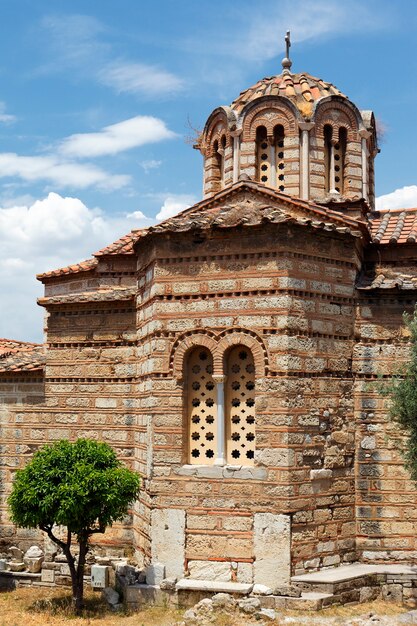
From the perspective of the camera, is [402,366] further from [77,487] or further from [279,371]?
[77,487]

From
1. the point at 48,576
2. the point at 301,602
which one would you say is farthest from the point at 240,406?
the point at 48,576

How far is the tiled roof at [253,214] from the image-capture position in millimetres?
10297

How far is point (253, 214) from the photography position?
34.2 ft

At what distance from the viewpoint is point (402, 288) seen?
1083 centimetres

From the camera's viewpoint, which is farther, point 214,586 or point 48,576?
point 48,576

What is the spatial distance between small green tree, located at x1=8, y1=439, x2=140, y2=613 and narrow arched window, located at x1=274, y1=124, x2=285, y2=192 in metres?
6.27

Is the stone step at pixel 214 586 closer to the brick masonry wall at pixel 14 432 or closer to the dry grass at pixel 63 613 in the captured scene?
the dry grass at pixel 63 613

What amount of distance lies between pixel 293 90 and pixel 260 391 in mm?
7016

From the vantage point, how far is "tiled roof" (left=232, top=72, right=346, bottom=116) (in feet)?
46.1

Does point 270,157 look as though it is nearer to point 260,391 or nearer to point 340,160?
point 340,160

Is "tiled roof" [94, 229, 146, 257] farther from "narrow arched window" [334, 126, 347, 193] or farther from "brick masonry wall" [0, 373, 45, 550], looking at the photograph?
"narrow arched window" [334, 126, 347, 193]

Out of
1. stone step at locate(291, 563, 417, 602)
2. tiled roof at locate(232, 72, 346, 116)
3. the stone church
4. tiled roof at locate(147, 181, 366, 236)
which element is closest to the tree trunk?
the stone church

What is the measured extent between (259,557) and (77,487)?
8.71 ft

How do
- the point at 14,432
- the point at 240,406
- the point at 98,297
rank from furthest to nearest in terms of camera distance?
the point at 14,432 < the point at 98,297 < the point at 240,406
